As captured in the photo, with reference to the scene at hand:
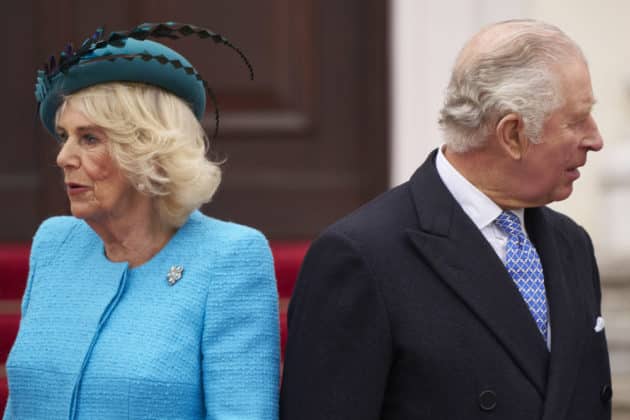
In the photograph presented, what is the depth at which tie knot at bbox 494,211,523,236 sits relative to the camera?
262 cm

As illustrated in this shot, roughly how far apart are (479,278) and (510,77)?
377mm

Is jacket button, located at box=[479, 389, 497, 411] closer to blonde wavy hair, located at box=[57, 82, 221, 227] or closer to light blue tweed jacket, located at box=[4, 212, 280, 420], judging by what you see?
light blue tweed jacket, located at box=[4, 212, 280, 420]

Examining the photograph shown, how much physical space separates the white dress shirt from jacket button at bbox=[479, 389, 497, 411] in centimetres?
18

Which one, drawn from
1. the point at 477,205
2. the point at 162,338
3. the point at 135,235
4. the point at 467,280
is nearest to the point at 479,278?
the point at 467,280

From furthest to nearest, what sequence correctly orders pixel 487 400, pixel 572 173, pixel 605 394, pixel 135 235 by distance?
pixel 135 235, pixel 605 394, pixel 572 173, pixel 487 400

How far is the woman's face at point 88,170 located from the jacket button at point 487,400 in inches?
33.0

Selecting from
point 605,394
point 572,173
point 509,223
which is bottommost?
point 605,394

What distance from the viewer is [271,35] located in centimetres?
454

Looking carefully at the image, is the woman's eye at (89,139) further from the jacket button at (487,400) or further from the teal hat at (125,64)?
the jacket button at (487,400)

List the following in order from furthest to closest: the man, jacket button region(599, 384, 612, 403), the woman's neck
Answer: the woman's neck → jacket button region(599, 384, 612, 403) → the man

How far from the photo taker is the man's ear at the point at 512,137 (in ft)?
8.26

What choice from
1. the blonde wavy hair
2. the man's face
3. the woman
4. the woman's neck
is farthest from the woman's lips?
the woman's neck

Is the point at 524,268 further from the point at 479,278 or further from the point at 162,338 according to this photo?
the point at 162,338

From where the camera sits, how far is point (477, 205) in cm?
260
